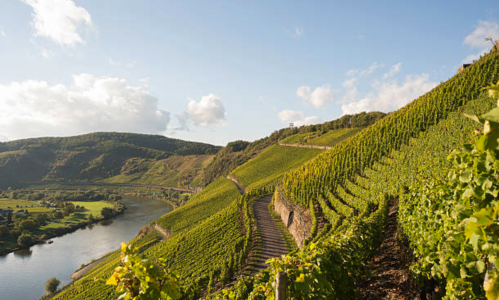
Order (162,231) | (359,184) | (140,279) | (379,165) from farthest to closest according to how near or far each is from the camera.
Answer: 1. (162,231)
2. (379,165)
3. (359,184)
4. (140,279)

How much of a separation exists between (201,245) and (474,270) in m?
31.8

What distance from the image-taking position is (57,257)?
6391 cm

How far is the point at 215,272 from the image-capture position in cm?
2250

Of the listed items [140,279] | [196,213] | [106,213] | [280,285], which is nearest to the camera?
[140,279]

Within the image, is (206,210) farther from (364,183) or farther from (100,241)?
(100,241)

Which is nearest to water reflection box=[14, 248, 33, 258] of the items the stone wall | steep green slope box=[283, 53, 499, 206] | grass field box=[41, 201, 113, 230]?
grass field box=[41, 201, 113, 230]

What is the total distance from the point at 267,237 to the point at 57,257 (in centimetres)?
6243

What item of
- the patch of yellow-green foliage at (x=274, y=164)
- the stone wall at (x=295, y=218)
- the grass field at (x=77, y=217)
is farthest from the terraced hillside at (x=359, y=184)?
the grass field at (x=77, y=217)

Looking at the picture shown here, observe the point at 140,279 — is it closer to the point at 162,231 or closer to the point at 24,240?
the point at 162,231

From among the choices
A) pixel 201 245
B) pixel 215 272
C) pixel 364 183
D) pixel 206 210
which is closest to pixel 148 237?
pixel 206 210

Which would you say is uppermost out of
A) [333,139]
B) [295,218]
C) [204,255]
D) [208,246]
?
[333,139]

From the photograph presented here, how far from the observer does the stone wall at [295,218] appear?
79.6 feet

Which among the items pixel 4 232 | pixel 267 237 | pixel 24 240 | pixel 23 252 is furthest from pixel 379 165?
pixel 4 232

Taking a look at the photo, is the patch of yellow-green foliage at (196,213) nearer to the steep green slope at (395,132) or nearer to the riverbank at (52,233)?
the steep green slope at (395,132)
